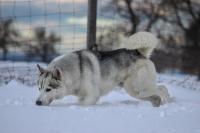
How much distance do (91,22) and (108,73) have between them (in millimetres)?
2350

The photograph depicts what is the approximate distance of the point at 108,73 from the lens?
13.8 ft

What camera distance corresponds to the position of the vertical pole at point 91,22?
236 inches

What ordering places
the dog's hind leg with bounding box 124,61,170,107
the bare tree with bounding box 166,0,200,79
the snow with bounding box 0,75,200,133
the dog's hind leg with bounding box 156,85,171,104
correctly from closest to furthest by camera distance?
the snow with bounding box 0,75,200,133 → the dog's hind leg with bounding box 156,85,171,104 → the dog's hind leg with bounding box 124,61,170,107 → the bare tree with bounding box 166,0,200,79

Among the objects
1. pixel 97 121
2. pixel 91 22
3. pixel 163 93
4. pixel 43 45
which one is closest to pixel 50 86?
pixel 97 121

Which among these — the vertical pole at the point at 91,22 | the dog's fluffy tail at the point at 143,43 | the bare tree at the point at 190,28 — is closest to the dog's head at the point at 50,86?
the dog's fluffy tail at the point at 143,43

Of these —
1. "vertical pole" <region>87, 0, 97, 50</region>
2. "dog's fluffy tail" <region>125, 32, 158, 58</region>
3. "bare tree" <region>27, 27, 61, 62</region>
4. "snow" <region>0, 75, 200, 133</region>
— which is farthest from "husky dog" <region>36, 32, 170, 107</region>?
"bare tree" <region>27, 27, 61, 62</region>

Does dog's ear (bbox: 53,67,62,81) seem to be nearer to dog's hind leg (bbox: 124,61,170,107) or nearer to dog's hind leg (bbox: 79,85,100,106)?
dog's hind leg (bbox: 79,85,100,106)

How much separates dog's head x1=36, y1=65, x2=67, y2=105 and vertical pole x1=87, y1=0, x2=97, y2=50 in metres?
2.44

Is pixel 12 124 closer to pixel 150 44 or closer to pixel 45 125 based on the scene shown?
pixel 45 125

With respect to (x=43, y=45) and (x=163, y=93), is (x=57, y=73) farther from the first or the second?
(x=43, y=45)

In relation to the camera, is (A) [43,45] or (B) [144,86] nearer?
(B) [144,86]

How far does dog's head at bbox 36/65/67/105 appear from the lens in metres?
3.59

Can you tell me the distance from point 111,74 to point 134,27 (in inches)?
236

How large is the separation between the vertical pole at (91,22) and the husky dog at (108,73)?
171 cm
